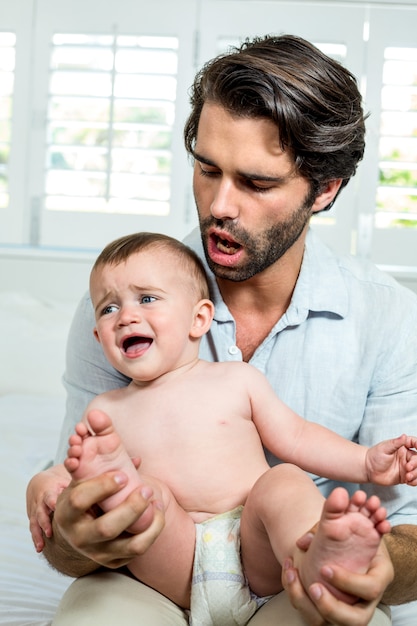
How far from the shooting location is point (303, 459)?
143 cm

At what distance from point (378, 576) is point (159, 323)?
536mm

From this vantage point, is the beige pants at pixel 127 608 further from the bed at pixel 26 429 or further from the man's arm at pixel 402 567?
the bed at pixel 26 429

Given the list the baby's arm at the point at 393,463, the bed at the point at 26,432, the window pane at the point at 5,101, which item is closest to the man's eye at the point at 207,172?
the baby's arm at the point at 393,463

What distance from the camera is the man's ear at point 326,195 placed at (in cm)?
178

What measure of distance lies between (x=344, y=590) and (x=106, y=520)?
299 mm

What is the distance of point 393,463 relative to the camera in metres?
1.35

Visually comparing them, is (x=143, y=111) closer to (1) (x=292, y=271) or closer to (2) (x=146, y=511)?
(1) (x=292, y=271)

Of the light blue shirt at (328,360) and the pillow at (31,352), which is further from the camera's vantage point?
the pillow at (31,352)

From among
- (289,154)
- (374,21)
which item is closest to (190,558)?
(289,154)

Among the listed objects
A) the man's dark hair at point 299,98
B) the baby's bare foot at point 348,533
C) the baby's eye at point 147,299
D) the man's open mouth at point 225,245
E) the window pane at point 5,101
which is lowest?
the baby's bare foot at point 348,533

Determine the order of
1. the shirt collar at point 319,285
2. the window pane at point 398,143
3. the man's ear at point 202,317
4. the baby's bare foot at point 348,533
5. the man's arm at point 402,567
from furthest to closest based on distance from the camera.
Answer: the window pane at point 398,143 → the shirt collar at point 319,285 → the man's ear at point 202,317 → the man's arm at point 402,567 → the baby's bare foot at point 348,533

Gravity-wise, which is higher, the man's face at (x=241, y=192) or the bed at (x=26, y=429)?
the man's face at (x=241, y=192)

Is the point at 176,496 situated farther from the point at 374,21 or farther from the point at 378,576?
the point at 374,21

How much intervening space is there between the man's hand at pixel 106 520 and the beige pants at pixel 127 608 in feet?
0.31
